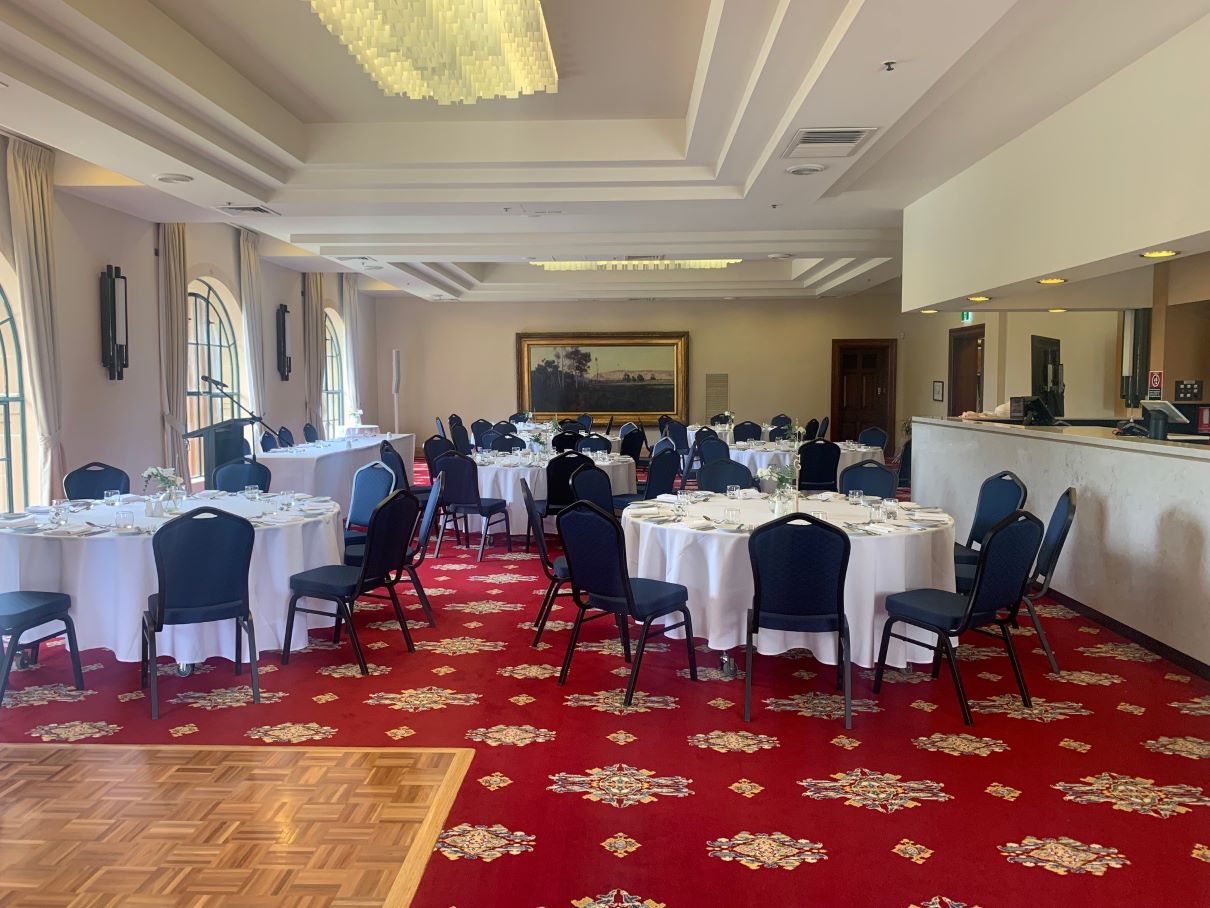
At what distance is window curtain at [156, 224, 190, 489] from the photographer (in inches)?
375

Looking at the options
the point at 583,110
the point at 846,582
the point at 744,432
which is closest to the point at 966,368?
the point at 744,432

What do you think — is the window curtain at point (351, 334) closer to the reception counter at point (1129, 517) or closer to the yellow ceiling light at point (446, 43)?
the yellow ceiling light at point (446, 43)

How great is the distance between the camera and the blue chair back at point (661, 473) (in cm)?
797

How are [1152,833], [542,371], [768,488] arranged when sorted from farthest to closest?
[542,371] < [768,488] < [1152,833]

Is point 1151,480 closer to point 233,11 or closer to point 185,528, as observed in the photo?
point 185,528

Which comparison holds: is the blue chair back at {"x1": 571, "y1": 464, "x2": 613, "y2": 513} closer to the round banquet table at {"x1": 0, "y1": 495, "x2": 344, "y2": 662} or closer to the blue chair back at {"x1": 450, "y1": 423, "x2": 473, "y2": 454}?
the round banquet table at {"x1": 0, "y1": 495, "x2": 344, "y2": 662}

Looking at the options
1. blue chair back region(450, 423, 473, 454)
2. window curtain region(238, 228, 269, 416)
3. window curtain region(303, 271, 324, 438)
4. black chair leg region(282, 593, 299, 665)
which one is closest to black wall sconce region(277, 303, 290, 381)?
window curtain region(238, 228, 269, 416)

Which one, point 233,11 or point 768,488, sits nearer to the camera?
point 233,11

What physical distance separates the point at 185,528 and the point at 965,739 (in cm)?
384

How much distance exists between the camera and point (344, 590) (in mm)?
4891

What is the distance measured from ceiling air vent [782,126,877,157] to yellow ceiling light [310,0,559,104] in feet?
6.09

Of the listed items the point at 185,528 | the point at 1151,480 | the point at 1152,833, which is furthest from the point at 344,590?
the point at 1151,480

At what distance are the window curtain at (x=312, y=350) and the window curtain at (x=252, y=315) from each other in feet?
5.47

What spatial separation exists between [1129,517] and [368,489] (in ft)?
17.7
